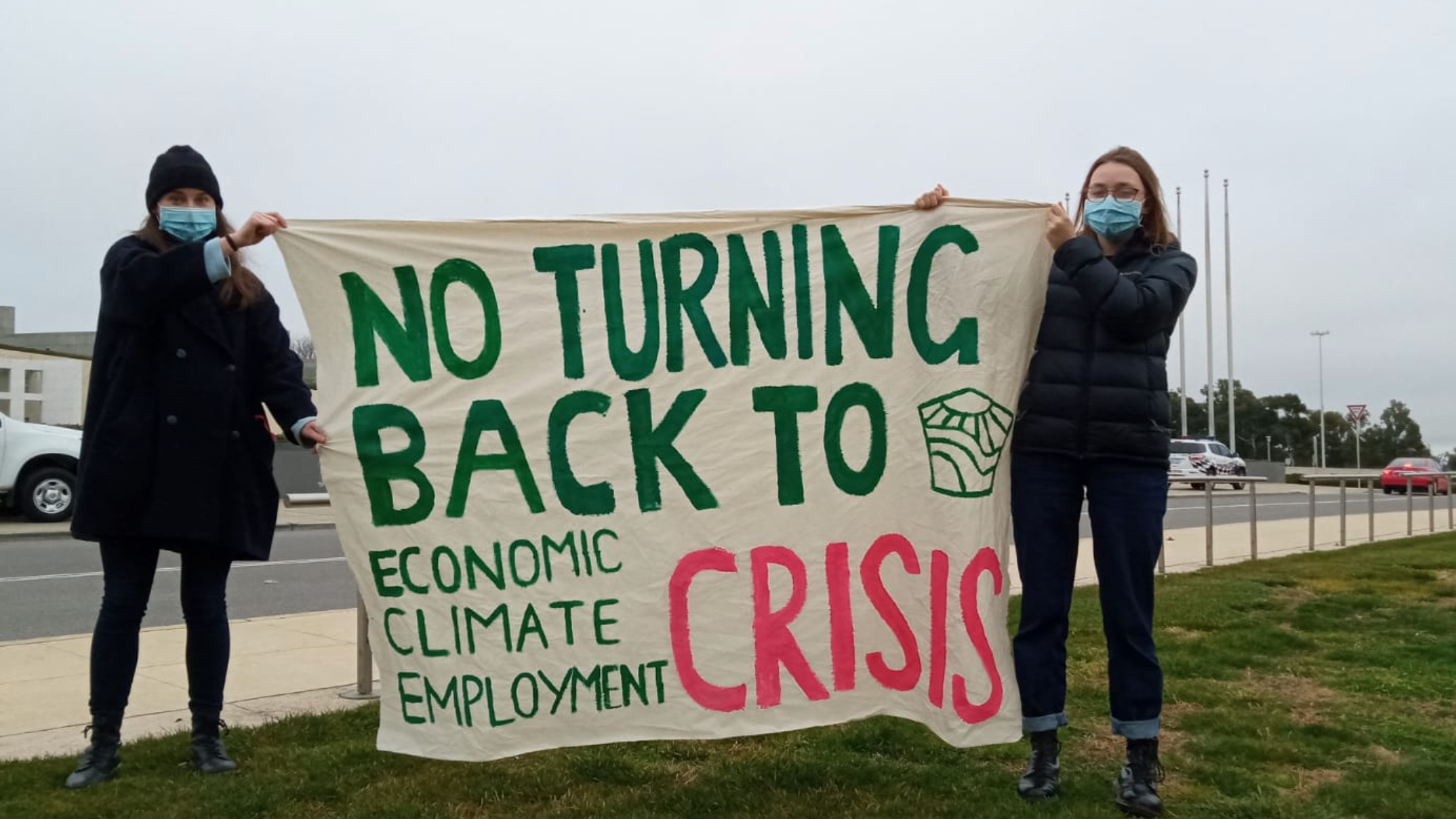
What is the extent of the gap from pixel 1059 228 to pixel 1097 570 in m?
1.01

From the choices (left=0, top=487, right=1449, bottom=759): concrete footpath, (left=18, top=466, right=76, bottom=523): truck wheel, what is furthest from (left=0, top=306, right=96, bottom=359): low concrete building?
(left=0, top=487, right=1449, bottom=759): concrete footpath

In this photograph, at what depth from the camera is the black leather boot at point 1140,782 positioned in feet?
10.4

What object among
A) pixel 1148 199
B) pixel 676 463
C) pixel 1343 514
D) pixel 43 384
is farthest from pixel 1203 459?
pixel 43 384

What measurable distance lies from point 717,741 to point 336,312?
6.38 feet

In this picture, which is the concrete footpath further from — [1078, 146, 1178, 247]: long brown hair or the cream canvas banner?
[1078, 146, 1178, 247]: long brown hair

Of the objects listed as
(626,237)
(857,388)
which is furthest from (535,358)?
(857,388)

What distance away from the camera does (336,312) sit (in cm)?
333

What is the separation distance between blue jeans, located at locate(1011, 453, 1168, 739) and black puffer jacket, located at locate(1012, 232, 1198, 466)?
0.25ft

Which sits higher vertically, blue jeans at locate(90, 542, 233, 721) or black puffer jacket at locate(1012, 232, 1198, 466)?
black puffer jacket at locate(1012, 232, 1198, 466)

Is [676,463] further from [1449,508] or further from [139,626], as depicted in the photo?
[1449,508]

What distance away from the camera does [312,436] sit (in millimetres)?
3262

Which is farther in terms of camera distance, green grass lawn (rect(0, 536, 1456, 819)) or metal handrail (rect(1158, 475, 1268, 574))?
metal handrail (rect(1158, 475, 1268, 574))

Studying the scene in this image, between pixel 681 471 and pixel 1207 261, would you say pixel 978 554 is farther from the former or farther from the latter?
pixel 1207 261

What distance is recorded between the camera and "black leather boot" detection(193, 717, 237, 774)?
346 cm
